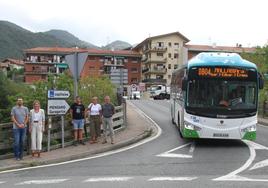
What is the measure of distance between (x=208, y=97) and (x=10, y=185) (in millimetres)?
8500

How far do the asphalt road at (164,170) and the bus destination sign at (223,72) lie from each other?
2470 millimetres

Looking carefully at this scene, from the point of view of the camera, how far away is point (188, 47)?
12375cm

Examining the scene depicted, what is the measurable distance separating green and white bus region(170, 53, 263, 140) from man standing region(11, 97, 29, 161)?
5707 mm

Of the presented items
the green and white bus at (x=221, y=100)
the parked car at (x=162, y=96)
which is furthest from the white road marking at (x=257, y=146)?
the parked car at (x=162, y=96)

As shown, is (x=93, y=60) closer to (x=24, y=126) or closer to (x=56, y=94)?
(x=56, y=94)

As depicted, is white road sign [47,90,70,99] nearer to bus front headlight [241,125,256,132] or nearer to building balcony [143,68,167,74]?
bus front headlight [241,125,256,132]

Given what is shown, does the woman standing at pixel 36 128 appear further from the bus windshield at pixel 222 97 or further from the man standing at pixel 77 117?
the bus windshield at pixel 222 97

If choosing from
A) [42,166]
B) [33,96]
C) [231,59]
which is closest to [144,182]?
[42,166]

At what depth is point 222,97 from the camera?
17.0 m

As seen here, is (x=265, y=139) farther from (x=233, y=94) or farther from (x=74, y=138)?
(x=74, y=138)

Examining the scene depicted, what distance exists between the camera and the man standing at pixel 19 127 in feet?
47.1

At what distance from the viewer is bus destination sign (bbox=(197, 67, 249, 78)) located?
17.1 meters

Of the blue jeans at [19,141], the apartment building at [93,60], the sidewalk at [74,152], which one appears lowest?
the sidewalk at [74,152]

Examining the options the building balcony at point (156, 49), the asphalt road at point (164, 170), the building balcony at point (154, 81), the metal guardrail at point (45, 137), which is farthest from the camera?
the building balcony at point (156, 49)
